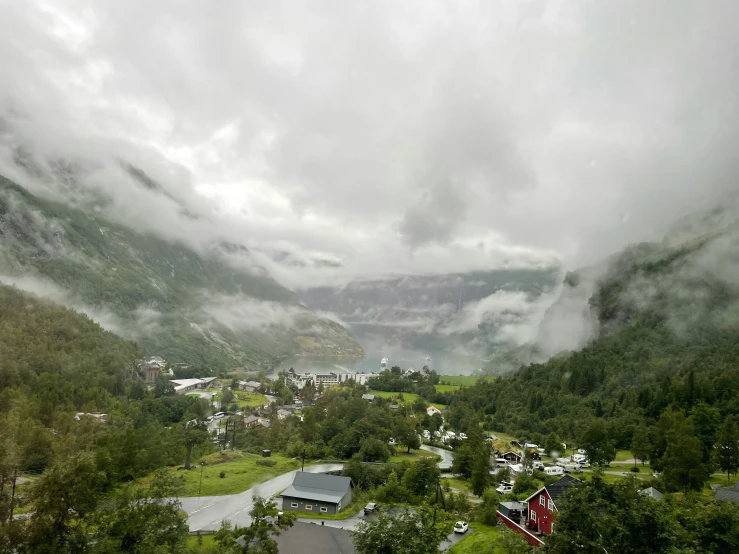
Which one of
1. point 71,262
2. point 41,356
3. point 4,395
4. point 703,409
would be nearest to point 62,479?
point 4,395

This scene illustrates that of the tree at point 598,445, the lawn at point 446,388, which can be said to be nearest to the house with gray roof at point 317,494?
the tree at point 598,445

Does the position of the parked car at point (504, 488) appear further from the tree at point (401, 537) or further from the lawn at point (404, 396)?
the lawn at point (404, 396)

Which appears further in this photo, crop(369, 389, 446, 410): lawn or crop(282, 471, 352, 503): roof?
crop(369, 389, 446, 410): lawn

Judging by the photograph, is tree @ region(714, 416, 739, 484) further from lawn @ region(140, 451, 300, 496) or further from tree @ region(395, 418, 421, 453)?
lawn @ region(140, 451, 300, 496)

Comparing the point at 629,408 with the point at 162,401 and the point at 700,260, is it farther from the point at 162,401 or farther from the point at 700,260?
the point at 162,401

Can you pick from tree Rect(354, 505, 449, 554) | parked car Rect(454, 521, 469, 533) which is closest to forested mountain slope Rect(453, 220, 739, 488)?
parked car Rect(454, 521, 469, 533)
